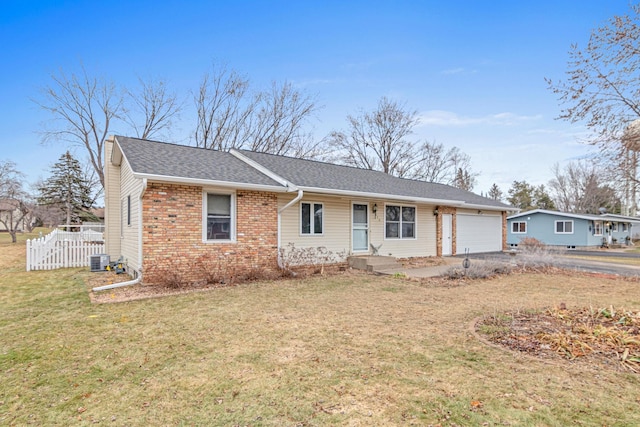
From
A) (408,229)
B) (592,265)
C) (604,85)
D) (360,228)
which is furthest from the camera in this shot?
(408,229)

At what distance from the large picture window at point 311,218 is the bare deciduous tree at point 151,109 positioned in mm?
17985

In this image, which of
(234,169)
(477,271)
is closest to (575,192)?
(477,271)

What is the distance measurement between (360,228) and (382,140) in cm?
1861

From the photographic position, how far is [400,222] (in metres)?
13.4

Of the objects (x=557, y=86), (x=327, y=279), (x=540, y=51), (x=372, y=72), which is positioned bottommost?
(x=327, y=279)

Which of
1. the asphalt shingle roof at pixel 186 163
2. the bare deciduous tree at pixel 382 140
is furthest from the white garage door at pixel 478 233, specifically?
the bare deciduous tree at pixel 382 140

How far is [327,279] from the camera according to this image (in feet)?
31.1

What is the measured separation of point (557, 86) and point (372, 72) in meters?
10.9

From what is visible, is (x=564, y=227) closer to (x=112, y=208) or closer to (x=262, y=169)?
(x=262, y=169)

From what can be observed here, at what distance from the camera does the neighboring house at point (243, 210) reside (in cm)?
818

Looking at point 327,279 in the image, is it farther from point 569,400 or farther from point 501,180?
point 501,180

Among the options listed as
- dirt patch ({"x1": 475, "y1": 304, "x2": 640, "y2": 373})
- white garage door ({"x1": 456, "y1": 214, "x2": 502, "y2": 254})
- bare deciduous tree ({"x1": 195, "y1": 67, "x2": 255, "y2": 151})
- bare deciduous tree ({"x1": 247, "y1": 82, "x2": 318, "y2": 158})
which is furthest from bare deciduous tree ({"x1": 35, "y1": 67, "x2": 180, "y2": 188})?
dirt patch ({"x1": 475, "y1": 304, "x2": 640, "y2": 373})

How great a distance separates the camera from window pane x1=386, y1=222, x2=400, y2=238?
13078mm

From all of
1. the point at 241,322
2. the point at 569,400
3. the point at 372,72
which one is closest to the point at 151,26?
the point at 372,72
